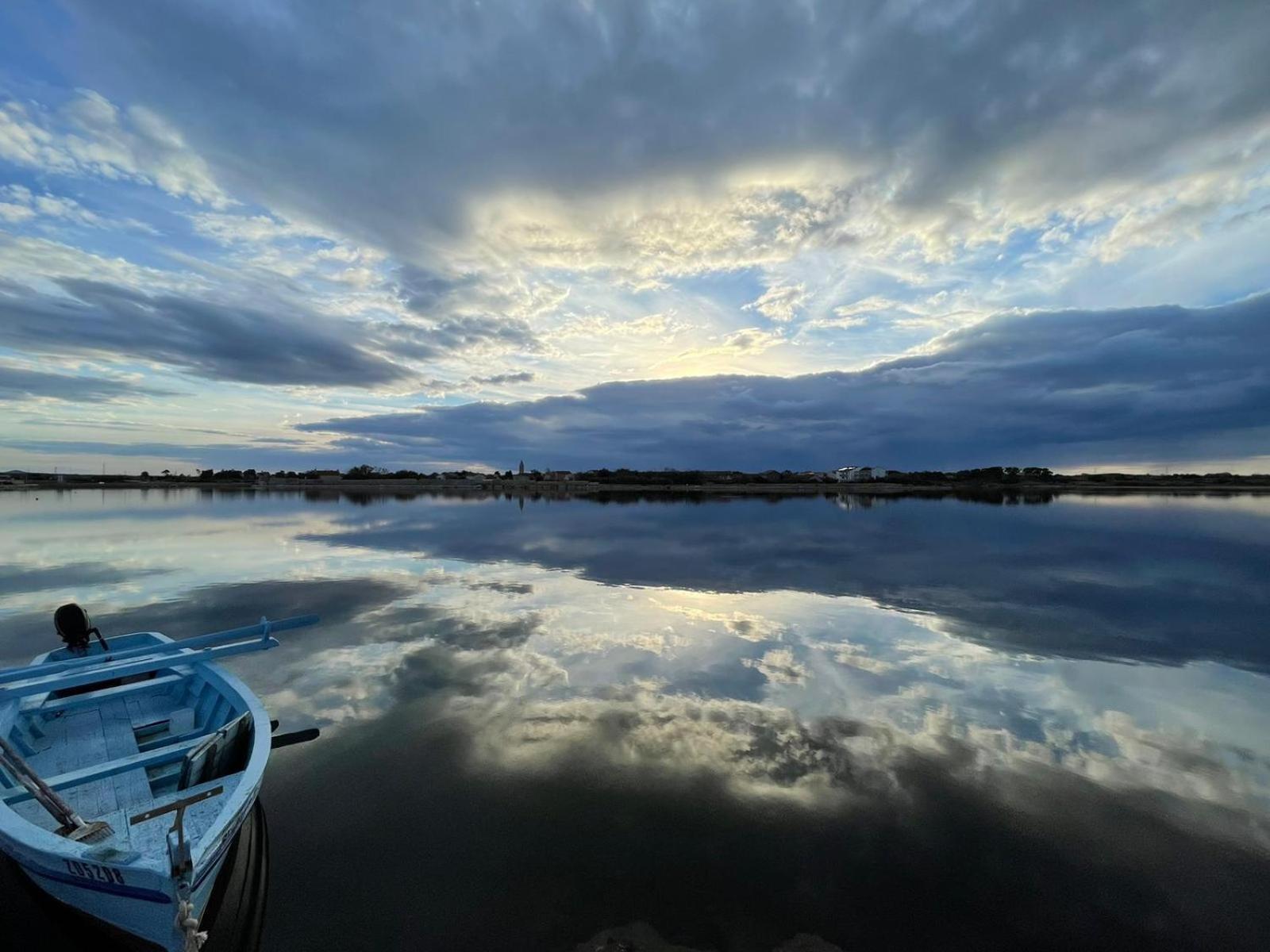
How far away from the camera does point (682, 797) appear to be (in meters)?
9.12

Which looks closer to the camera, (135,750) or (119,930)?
(119,930)

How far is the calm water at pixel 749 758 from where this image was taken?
6.84m

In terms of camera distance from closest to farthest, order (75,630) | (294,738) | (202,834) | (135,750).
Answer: (202,834) → (135,750) → (294,738) → (75,630)

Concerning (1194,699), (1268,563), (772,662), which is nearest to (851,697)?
(772,662)

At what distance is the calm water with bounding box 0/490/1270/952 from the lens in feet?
22.4

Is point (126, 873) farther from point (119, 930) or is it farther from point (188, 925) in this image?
point (119, 930)

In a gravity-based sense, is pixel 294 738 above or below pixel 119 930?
below

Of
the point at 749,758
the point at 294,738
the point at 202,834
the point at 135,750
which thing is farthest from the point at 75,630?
the point at 749,758

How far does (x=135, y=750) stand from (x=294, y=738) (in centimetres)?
231

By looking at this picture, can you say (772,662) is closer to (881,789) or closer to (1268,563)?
(881,789)

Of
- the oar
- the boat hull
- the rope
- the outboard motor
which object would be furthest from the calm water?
the outboard motor

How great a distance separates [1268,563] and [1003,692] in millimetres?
37134

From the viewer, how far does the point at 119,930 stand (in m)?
5.80

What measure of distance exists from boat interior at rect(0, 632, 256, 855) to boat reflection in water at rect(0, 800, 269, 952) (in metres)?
0.82
